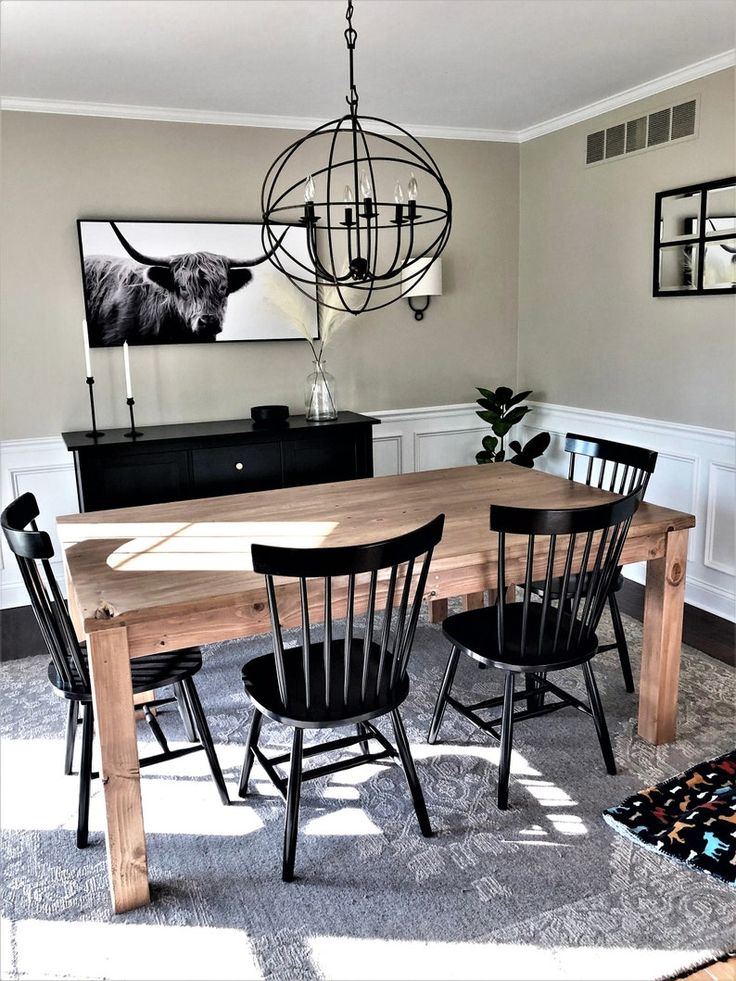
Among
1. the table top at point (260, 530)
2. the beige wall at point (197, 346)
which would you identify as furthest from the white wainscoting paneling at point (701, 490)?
the beige wall at point (197, 346)

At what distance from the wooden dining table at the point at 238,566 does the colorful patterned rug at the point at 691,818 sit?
247 millimetres

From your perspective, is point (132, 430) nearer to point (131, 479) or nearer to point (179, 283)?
point (131, 479)

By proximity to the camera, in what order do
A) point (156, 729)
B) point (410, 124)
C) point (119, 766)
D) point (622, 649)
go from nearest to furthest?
point (119, 766)
point (156, 729)
point (622, 649)
point (410, 124)

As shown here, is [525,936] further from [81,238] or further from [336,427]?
[81,238]

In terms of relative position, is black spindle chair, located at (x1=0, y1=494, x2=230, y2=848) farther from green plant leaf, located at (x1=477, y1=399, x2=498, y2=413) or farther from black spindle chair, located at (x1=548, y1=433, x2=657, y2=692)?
green plant leaf, located at (x1=477, y1=399, x2=498, y2=413)

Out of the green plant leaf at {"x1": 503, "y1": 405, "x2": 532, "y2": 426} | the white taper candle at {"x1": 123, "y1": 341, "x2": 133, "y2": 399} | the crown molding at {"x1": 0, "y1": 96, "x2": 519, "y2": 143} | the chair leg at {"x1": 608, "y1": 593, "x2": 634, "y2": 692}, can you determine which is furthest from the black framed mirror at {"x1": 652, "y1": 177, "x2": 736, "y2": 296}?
the white taper candle at {"x1": 123, "y1": 341, "x2": 133, "y2": 399}

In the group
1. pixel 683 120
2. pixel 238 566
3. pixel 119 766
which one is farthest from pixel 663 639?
pixel 683 120

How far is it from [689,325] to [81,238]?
3.00 m

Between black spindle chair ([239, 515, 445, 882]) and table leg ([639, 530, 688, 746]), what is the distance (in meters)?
0.85

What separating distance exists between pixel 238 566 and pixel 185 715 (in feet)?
2.55

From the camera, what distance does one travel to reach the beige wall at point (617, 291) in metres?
3.67

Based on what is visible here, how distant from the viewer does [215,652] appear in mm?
3531

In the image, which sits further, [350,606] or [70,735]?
[70,735]

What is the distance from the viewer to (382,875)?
2.11 meters
